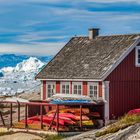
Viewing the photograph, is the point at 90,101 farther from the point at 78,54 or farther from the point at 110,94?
the point at 78,54

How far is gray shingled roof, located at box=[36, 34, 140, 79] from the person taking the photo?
119 ft

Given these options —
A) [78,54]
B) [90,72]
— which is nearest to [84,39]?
[78,54]

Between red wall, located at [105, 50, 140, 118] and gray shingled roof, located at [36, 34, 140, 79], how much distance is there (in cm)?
84

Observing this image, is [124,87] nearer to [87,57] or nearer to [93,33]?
[87,57]

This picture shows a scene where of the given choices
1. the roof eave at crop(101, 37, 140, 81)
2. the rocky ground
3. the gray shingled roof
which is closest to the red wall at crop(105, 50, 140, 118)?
the roof eave at crop(101, 37, 140, 81)

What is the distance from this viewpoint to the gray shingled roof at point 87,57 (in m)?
36.4

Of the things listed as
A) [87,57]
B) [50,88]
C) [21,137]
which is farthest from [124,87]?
[21,137]

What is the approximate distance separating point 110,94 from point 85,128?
188 inches

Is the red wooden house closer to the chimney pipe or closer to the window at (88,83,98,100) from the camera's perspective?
the window at (88,83,98,100)

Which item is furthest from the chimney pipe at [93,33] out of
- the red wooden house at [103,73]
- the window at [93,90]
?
the window at [93,90]

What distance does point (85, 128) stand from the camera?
31.6 m

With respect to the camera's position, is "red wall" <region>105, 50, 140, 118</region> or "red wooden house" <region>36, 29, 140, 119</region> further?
"red wall" <region>105, 50, 140, 118</region>

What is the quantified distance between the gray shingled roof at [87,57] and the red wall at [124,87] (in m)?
0.84

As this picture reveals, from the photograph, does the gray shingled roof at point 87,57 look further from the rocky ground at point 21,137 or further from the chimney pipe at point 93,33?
the rocky ground at point 21,137
